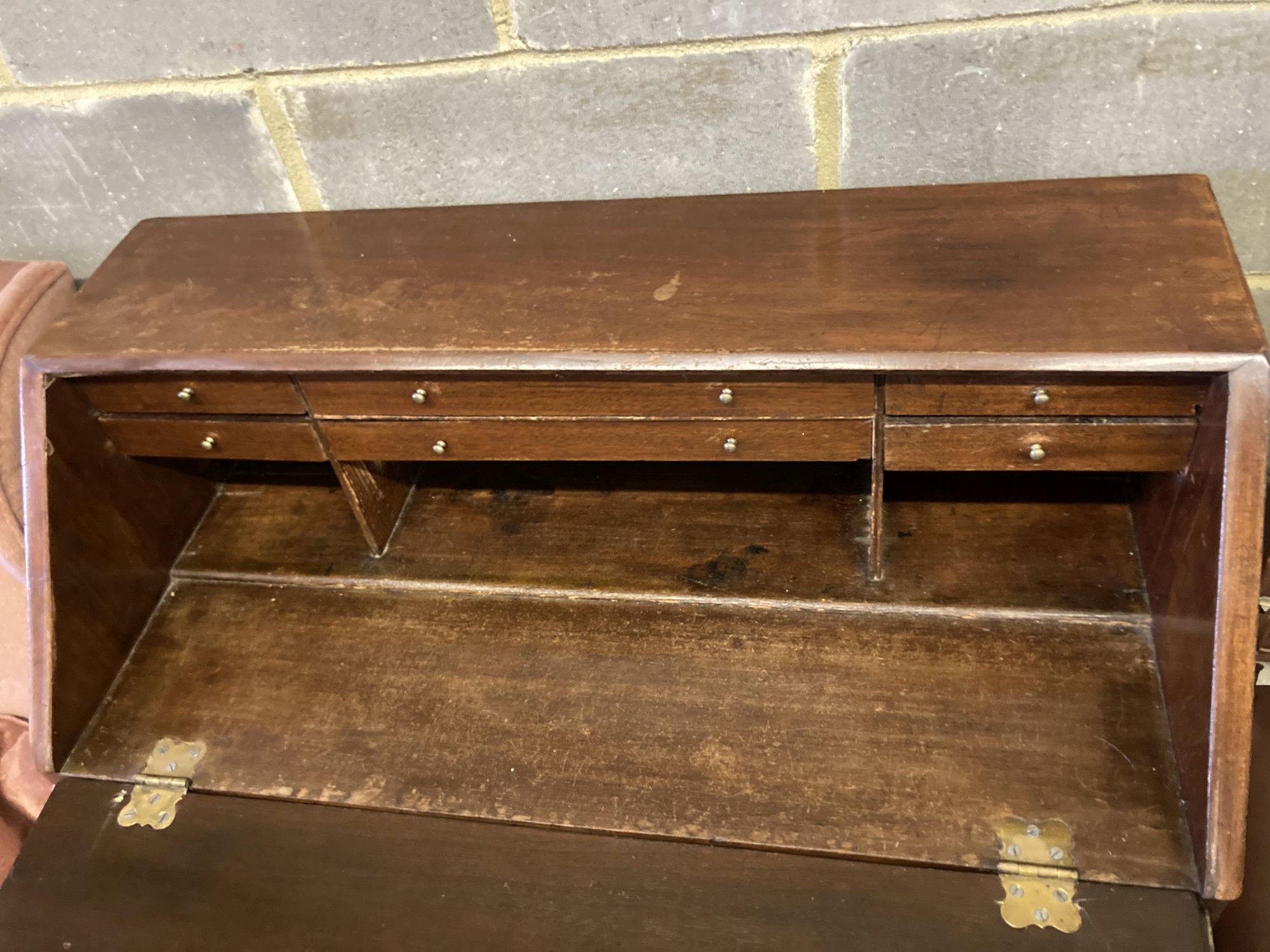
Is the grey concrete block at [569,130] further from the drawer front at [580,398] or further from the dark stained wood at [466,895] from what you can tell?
the dark stained wood at [466,895]

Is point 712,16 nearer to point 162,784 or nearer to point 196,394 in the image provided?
point 196,394

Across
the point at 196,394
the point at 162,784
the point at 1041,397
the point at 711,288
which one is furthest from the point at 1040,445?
the point at 162,784

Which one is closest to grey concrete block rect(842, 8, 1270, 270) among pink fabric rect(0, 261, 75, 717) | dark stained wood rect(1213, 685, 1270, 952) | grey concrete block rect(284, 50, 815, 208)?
grey concrete block rect(284, 50, 815, 208)

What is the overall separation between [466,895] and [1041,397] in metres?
0.86

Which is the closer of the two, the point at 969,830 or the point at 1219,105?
the point at 969,830

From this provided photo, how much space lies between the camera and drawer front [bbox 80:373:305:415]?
4.16 ft

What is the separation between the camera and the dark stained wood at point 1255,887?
44.3 inches

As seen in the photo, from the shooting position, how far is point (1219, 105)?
4.10ft

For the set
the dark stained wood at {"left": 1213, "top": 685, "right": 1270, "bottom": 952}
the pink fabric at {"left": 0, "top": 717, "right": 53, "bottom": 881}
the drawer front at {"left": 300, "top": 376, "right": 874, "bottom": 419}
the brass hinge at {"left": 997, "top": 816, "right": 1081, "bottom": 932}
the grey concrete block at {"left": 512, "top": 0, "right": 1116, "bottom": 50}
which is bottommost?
the dark stained wood at {"left": 1213, "top": 685, "right": 1270, "bottom": 952}

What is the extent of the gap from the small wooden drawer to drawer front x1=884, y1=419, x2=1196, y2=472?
785 millimetres

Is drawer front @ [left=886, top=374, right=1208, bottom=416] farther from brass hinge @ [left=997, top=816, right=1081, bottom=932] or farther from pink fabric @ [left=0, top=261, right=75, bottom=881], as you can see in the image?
pink fabric @ [left=0, top=261, right=75, bottom=881]

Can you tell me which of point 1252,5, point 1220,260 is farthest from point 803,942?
point 1252,5

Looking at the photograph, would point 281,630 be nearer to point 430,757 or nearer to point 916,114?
point 430,757

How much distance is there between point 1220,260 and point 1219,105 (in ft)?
0.95
